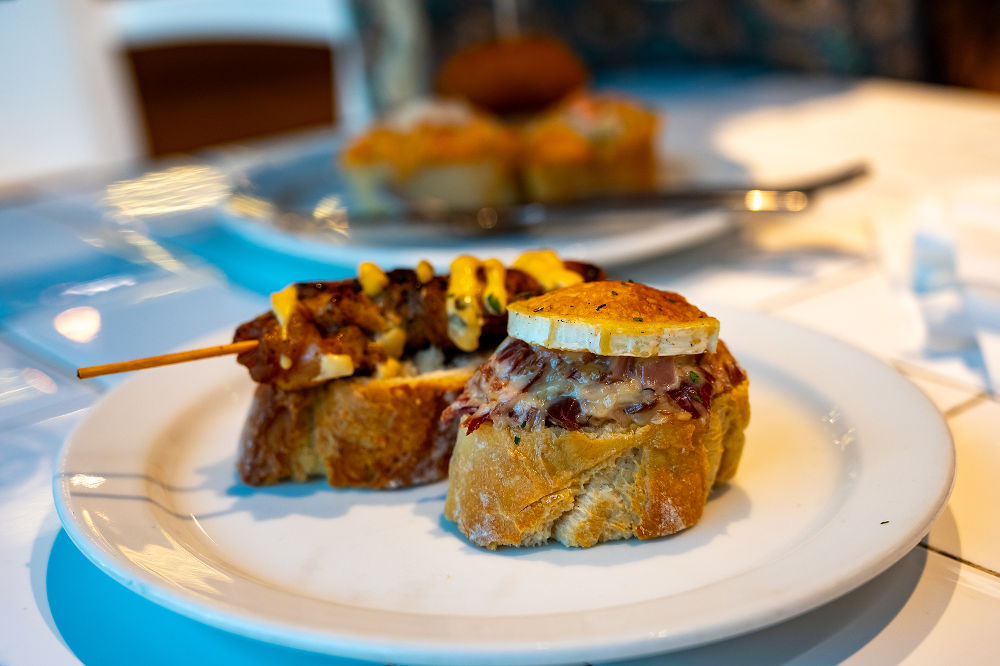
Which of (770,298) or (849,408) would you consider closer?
(849,408)

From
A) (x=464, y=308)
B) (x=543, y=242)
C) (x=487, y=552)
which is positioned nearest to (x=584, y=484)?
(x=487, y=552)

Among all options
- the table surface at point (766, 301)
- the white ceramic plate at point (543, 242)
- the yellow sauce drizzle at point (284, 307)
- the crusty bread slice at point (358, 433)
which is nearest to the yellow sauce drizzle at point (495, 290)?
the crusty bread slice at point (358, 433)

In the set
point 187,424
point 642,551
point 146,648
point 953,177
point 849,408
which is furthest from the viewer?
point 953,177

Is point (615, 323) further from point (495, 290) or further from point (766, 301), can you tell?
point (766, 301)

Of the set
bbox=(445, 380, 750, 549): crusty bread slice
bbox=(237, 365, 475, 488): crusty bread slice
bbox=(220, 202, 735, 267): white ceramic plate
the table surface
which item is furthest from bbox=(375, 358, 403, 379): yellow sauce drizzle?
bbox=(220, 202, 735, 267): white ceramic plate

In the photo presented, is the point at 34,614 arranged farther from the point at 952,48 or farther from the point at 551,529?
the point at 952,48

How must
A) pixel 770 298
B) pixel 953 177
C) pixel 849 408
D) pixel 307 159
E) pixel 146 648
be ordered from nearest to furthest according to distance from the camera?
pixel 146 648 < pixel 849 408 < pixel 770 298 < pixel 953 177 < pixel 307 159

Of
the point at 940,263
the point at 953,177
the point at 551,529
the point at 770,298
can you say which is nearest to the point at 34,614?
the point at 551,529
